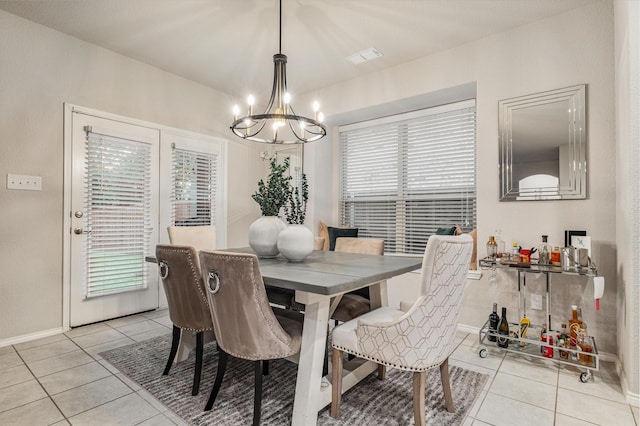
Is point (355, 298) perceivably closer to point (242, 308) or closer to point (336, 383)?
point (336, 383)

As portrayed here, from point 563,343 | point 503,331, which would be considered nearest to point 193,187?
point 503,331

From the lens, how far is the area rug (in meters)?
1.73

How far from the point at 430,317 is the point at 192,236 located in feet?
7.18

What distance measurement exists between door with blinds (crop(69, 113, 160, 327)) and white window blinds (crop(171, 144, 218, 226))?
242 mm

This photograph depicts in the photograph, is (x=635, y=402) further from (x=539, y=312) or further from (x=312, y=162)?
(x=312, y=162)

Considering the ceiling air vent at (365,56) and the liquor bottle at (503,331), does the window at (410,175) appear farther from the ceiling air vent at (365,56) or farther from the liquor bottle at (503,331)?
the liquor bottle at (503,331)

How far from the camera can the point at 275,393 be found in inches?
78.3

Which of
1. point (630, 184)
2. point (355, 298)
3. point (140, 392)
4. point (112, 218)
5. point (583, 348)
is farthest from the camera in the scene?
point (112, 218)

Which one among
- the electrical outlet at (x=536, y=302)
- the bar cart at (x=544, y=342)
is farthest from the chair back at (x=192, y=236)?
the electrical outlet at (x=536, y=302)

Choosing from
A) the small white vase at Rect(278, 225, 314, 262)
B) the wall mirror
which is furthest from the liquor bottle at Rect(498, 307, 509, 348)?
the small white vase at Rect(278, 225, 314, 262)

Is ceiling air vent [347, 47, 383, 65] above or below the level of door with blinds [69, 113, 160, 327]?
above

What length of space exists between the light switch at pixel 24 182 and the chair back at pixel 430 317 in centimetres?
314

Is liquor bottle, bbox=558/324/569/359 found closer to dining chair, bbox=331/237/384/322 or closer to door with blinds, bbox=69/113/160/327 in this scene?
dining chair, bbox=331/237/384/322

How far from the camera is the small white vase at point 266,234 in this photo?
2.32m
